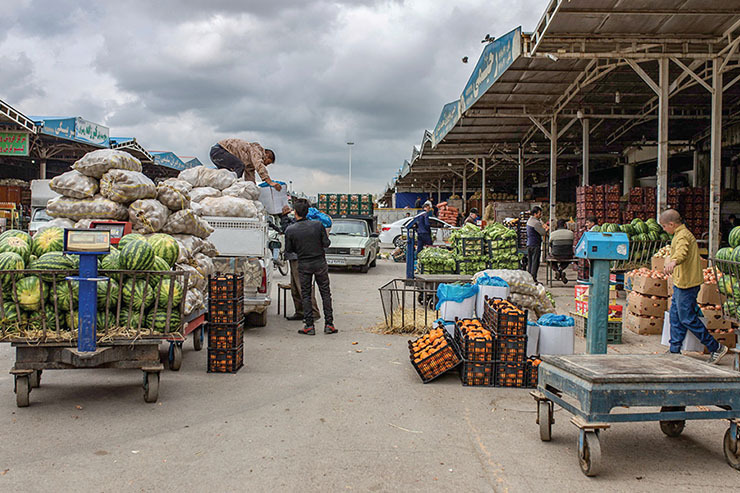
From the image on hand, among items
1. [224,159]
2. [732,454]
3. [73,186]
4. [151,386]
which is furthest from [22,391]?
[224,159]

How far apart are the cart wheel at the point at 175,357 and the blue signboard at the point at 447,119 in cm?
1663

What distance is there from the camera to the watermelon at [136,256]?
227 inches

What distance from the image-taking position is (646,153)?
32281 millimetres

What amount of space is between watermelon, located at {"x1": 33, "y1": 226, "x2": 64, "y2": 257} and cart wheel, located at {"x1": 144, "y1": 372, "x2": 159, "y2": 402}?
170 cm

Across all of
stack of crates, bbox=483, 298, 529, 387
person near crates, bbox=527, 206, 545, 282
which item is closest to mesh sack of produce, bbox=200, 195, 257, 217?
stack of crates, bbox=483, 298, 529, 387

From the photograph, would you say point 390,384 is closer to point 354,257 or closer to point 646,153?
point 354,257

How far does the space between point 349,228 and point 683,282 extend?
14629 millimetres

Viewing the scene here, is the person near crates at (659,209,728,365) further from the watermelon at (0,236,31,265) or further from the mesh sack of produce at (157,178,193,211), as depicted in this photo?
the watermelon at (0,236,31,265)

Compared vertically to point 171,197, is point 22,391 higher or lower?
lower

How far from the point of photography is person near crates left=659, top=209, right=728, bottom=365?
23.4ft

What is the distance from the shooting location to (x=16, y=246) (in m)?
5.79

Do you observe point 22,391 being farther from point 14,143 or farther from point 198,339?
point 14,143

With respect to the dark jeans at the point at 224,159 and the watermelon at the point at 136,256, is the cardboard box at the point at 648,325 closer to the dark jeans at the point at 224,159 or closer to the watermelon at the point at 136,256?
the watermelon at the point at 136,256

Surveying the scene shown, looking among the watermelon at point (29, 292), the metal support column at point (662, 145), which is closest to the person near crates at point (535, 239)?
the metal support column at point (662, 145)
